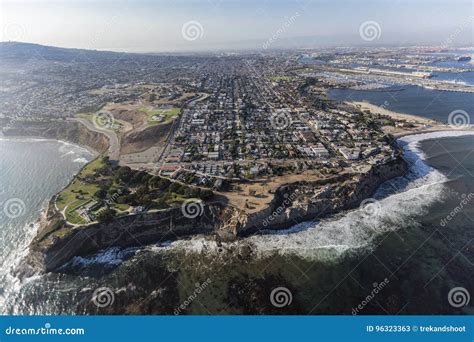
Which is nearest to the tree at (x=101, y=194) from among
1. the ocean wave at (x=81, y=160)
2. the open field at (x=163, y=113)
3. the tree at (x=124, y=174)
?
the tree at (x=124, y=174)

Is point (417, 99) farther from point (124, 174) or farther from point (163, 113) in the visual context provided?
point (124, 174)

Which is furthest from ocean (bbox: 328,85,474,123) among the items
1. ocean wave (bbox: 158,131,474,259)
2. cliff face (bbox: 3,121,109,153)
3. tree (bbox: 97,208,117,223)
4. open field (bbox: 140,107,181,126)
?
tree (bbox: 97,208,117,223)

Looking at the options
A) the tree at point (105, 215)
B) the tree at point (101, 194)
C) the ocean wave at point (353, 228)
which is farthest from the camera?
the tree at point (101, 194)

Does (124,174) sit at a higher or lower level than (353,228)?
higher

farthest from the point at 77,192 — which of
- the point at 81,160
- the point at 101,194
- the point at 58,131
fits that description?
the point at 58,131

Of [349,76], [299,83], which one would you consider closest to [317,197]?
[299,83]

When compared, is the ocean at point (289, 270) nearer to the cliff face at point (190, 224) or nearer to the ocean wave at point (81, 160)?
the cliff face at point (190, 224)

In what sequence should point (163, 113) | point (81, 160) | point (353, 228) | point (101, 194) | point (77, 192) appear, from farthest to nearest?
point (163, 113) → point (81, 160) → point (77, 192) → point (101, 194) → point (353, 228)
